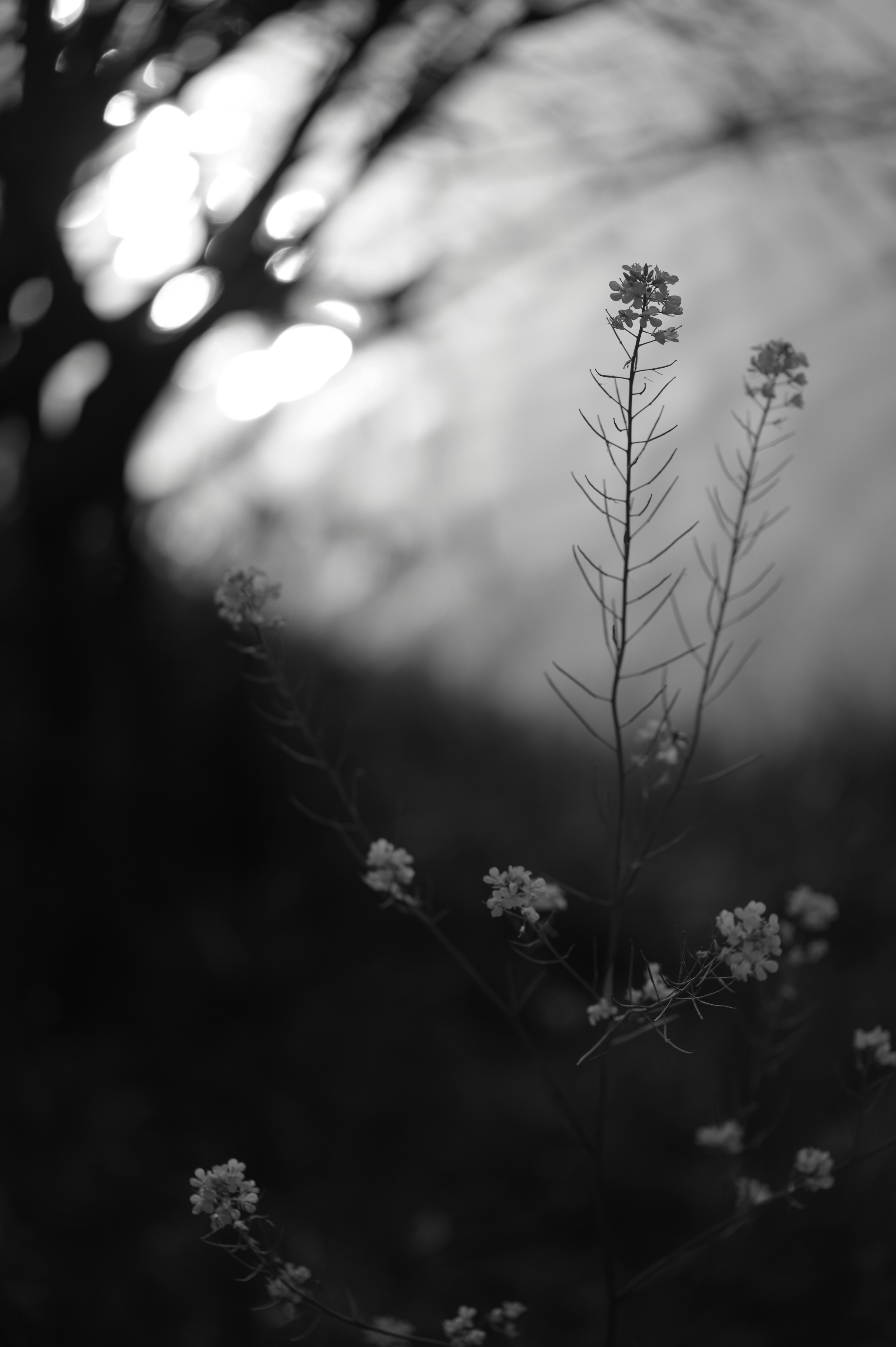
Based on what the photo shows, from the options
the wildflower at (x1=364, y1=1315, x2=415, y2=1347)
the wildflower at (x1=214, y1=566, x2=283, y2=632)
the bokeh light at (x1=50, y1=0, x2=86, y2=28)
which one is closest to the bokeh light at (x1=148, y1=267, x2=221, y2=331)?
the bokeh light at (x1=50, y1=0, x2=86, y2=28)

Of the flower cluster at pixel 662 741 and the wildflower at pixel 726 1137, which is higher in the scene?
the flower cluster at pixel 662 741

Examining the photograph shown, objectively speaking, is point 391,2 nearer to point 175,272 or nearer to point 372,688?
point 175,272

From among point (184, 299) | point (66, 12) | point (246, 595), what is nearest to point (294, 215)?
point (184, 299)

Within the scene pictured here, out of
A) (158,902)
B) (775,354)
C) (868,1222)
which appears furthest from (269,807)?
(775,354)

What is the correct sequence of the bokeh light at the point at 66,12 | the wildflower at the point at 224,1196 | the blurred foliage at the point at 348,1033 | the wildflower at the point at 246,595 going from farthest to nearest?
the bokeh light at the point at 66,12 → the blurred foliage at the point at 348,1033 → the wildflower at the point at 246,595 → the wildflower at the point at 224,1196

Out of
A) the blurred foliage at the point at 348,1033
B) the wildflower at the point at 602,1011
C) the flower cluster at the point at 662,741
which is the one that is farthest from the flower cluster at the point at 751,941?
the blurred foliage at the point at 348,1033

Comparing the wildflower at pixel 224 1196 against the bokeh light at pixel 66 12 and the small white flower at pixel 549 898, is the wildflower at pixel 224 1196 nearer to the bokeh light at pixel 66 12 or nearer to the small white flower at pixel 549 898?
the small white flower at pixel 549 898

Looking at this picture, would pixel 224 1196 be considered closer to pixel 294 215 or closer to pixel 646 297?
pixel 646 297
